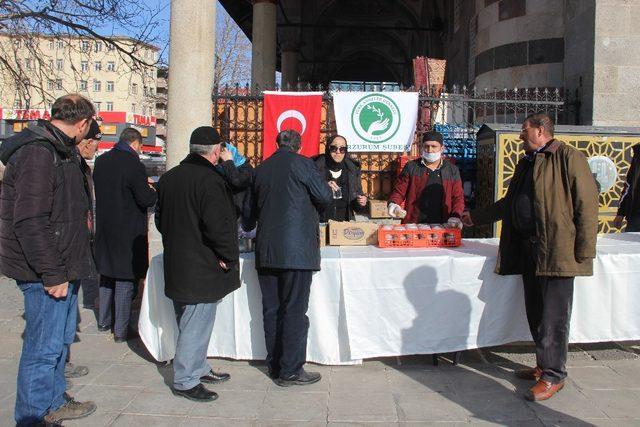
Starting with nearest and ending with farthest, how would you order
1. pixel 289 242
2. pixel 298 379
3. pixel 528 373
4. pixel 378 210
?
pixel 289 242 < pixel 298 379 < pixel 528 373 < pixel 378 210

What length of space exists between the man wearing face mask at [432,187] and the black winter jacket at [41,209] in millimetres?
3010

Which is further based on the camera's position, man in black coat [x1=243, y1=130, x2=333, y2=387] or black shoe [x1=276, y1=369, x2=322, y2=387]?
black shoe [x1=276, y1=369, x2=322, y2=387]

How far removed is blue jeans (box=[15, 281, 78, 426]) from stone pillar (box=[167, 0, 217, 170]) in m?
3.84

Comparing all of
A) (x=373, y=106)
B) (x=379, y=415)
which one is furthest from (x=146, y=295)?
(x=373, y=106)

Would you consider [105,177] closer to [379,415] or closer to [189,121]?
[189,121]

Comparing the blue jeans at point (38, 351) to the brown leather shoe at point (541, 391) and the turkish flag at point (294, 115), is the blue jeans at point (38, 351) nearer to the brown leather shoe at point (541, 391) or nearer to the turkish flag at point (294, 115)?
the brown leather shoe at point (541, 391)

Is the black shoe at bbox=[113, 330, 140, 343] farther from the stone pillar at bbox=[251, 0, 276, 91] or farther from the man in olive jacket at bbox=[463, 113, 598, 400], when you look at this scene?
the stone pillar at bbox=[251, 0, 276, 91]

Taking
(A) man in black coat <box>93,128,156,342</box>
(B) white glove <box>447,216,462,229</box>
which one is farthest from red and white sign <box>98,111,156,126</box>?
(B) white glove <box>447,216,462,229</box>

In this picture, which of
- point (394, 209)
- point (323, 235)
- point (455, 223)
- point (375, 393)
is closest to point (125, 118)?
point (394, 209)

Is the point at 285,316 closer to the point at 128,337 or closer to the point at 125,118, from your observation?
the point at 128,337

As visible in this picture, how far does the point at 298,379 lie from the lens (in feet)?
13.8

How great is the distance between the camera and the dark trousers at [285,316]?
412 cm

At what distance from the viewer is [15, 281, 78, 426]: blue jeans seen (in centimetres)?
328

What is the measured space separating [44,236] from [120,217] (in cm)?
222
